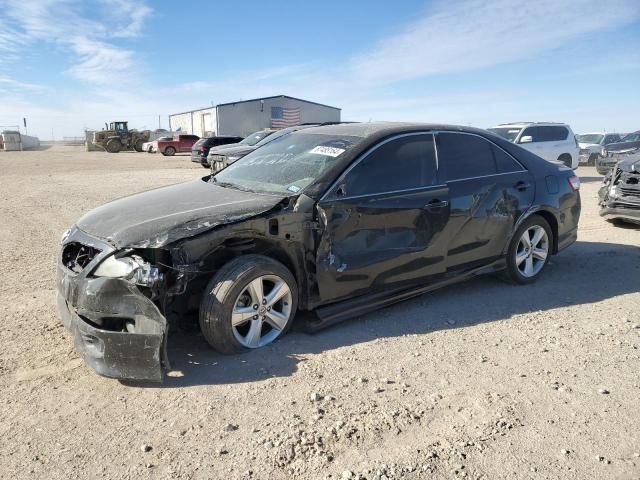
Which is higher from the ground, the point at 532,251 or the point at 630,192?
the point at 630,192

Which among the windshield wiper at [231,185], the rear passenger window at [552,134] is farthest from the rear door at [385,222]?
the rear passenger window at [552,134]

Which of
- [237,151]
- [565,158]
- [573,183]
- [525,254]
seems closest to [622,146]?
[565,158]

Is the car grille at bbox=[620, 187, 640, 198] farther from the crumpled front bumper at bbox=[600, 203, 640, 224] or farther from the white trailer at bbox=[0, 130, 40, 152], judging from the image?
the white trailer at bbox=[0, 130, 40, 152]

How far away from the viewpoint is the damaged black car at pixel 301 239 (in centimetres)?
330

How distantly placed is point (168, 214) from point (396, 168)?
192 cm

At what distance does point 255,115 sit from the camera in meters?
48.4

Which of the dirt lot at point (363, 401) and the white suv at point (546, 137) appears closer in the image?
the dirt lot at point (363, 401)

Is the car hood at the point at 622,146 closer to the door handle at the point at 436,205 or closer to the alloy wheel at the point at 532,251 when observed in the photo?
the alloy wheel at the point at 532,251

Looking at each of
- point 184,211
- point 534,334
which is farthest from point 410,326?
point 184,211

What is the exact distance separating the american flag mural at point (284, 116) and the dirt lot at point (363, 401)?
1824 inches

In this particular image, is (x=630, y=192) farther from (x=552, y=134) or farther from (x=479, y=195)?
(x=552, y=134)

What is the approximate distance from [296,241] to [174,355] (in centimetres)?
119

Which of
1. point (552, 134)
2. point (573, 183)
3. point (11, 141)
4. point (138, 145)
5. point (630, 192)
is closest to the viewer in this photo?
point (573, 183)

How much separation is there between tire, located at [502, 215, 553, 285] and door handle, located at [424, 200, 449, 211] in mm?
1065
